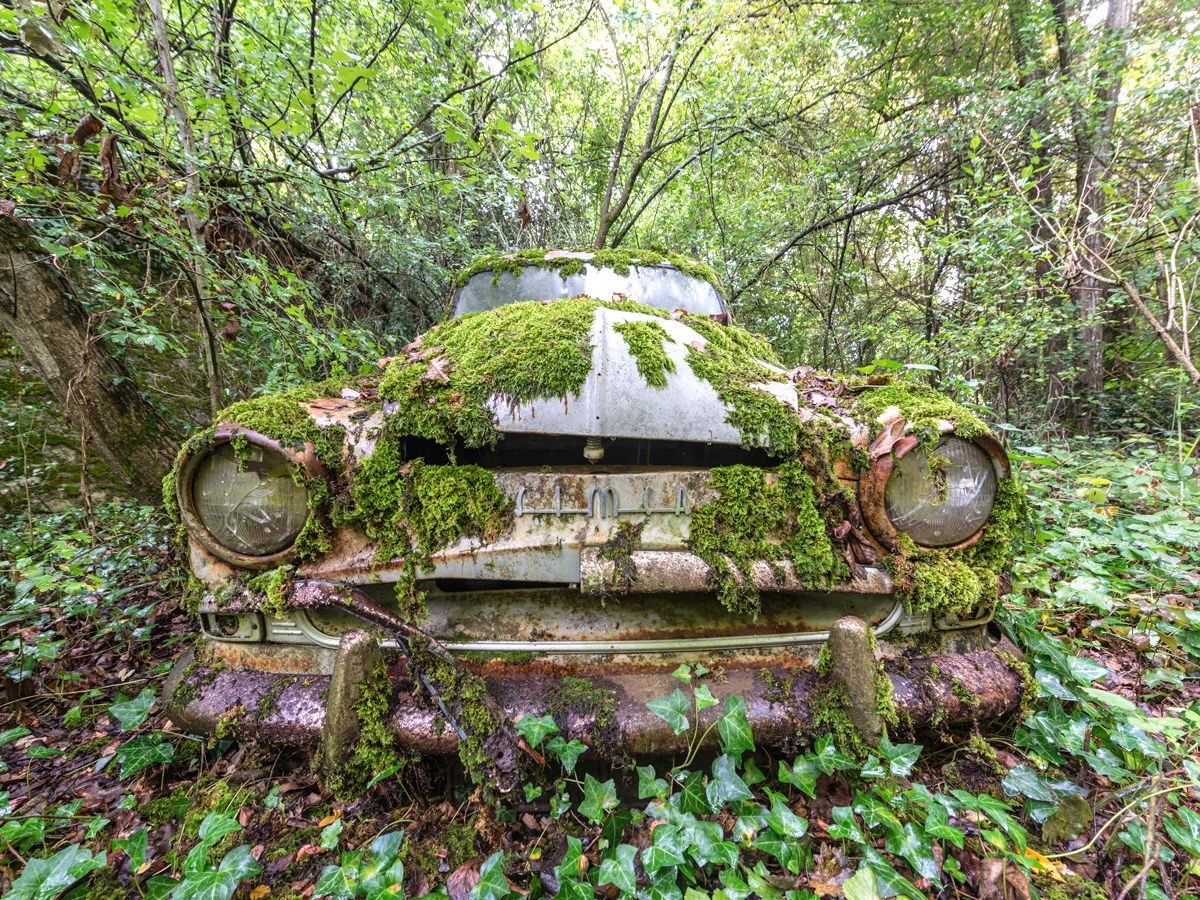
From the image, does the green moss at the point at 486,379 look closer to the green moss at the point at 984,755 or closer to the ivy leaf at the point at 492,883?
the ivy leaf at the point at 492,883

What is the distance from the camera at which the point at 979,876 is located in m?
1.15

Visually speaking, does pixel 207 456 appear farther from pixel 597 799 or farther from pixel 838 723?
→ pixel 838 723

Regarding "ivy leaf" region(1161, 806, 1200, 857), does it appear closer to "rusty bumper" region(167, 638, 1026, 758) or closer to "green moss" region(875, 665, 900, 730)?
"rusty bumper" region(167, 638, 1026, 758)

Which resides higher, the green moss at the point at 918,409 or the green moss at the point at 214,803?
the green moss at the point at 918,409

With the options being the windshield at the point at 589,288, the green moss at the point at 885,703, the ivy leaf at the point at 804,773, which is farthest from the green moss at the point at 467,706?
the windshield at the point at 589,288

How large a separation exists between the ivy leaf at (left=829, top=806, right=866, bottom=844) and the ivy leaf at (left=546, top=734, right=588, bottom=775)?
635 mm

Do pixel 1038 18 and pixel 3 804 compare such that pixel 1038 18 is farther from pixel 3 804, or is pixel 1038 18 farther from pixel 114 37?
pixel 3 804

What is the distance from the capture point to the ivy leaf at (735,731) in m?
1.20

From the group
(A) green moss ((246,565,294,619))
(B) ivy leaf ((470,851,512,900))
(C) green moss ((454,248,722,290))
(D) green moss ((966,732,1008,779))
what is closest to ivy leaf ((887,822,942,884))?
(D) green moss ((966,732,1008,779))

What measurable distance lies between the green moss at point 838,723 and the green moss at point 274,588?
4.74 feet

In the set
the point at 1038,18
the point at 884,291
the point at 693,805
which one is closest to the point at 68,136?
the point at 693,805

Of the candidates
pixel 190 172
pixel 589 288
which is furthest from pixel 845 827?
pixel 190 172

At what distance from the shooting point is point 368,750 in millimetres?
1199

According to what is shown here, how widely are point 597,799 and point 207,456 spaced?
1.39m
